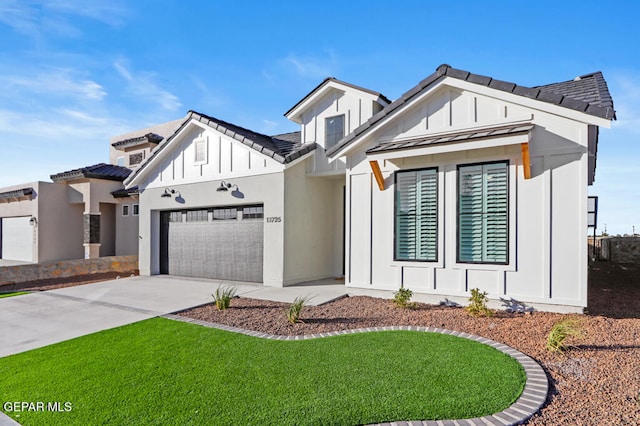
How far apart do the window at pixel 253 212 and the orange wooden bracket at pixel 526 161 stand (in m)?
8.05

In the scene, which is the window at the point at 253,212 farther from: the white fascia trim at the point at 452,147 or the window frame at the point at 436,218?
the window frame at the point at 436,218

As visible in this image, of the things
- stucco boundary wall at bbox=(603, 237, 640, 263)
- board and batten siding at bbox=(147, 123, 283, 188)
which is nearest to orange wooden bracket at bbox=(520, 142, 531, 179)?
board and batten siding at bbox=(147, 123, 283, 188)

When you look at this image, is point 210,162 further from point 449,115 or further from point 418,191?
point 449,115

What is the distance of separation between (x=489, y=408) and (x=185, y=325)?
5.71 metres

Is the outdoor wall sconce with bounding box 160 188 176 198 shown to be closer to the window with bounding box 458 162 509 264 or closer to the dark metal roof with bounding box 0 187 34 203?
the dark metal roof with bounding box 0 187 34 203

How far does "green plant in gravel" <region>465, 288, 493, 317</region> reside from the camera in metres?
7.16

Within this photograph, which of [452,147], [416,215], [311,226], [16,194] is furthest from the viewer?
[16,194]

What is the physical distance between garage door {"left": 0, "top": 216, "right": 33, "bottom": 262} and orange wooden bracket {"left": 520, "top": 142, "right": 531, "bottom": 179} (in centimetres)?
2495

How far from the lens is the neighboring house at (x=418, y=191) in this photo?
7.18 meters

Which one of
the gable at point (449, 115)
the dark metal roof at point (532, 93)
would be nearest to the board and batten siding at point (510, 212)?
the gable at point (449, 115)

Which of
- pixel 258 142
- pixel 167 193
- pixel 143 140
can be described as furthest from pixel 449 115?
pixel 143 140

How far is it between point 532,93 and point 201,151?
1119cm

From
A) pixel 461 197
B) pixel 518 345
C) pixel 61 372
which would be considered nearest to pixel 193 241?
pixel 61 372

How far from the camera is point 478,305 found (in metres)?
7.25
